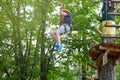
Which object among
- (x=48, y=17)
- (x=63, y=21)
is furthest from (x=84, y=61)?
(x=63, y=21)

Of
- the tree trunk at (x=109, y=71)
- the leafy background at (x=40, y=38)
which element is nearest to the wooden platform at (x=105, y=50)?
the tree trunk at (x=109, y=71)

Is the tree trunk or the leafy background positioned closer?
the tree trunk

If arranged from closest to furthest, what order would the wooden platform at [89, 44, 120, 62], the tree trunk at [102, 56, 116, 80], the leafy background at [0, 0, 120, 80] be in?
the wooden platform at [89, 44, 120, 62] → the tree trunk at [102, 56, 116, 80] → the leafy background at [0, 0, 120, 80]

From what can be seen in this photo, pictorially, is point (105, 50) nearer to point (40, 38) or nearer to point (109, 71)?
point (109, 71)

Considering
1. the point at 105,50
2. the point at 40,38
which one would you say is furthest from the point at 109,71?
the point at 40,38

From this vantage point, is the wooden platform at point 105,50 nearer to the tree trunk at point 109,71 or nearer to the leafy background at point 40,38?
the tree trunk at point 109,71

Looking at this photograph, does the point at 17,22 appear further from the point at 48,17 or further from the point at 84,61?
the point at 84,61

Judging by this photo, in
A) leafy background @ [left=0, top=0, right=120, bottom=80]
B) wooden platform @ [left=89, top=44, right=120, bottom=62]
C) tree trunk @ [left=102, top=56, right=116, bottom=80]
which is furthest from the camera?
leafy background @ [left=0, top=0, right=120, bottom=80]

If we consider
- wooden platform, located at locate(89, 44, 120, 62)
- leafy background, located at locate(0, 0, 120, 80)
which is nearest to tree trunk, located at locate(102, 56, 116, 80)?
wooden platform, located at locate(89, 44, 120, 62)

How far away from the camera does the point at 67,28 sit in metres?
8.62

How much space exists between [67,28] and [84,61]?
24.8 feet

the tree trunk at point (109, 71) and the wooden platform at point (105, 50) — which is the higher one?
the wooden platform at point (105, 50)

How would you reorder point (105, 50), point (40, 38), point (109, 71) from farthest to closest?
point (40, 38)
point (109, 71)
point (105, 50)

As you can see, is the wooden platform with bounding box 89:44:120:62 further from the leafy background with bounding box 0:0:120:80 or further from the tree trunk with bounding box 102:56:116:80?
the leafy background with bounding box 0:0:120:80
